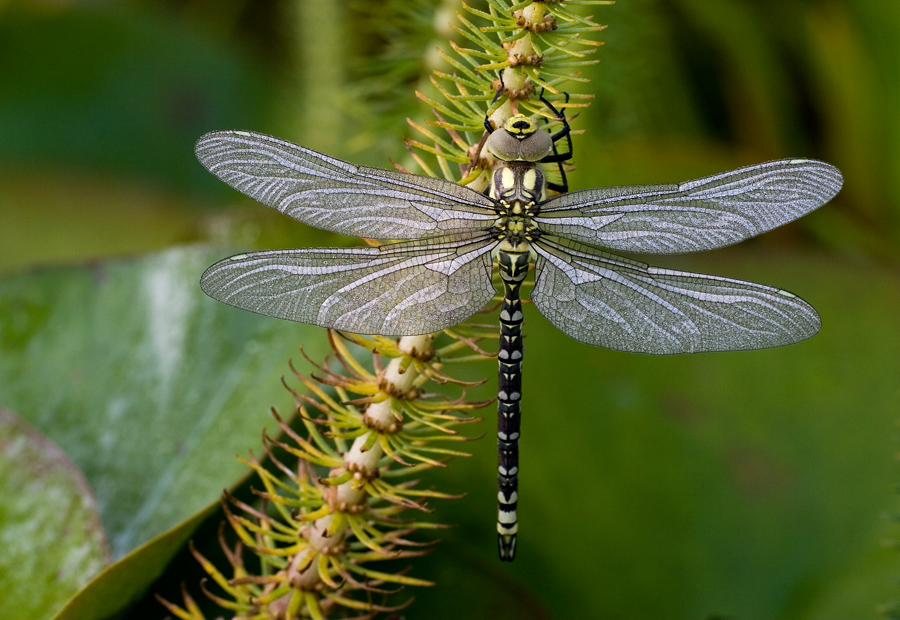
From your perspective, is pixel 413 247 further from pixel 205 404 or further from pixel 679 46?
pixel 679 46

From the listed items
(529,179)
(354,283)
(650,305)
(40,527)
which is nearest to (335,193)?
(354,283)

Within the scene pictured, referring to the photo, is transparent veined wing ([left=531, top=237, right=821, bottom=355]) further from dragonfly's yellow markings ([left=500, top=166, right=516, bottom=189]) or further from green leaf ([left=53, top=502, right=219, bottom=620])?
green leaf ([left=53, top=502, right=219, bottom=620])

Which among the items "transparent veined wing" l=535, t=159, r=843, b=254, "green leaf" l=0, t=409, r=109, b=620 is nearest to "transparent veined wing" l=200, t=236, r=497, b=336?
"transparent veined wing" l=535, t=159, r=843, b=254

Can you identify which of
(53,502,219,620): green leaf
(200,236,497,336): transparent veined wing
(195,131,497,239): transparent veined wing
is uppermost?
(195,131,497,239): transparent veined wing

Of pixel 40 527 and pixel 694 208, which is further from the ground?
pixel 694 208

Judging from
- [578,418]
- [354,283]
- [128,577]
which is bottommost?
[128,577]

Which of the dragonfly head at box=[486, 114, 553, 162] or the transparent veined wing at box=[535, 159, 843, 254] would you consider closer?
the dragonfly head at box=[486, 114, 553, 162]

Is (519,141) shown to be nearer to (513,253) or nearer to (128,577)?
(513,253)

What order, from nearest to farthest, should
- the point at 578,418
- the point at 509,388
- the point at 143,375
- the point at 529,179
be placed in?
the point at 529,179 → the point at 509,388 → the point at 143,375 → the point at 578,418
